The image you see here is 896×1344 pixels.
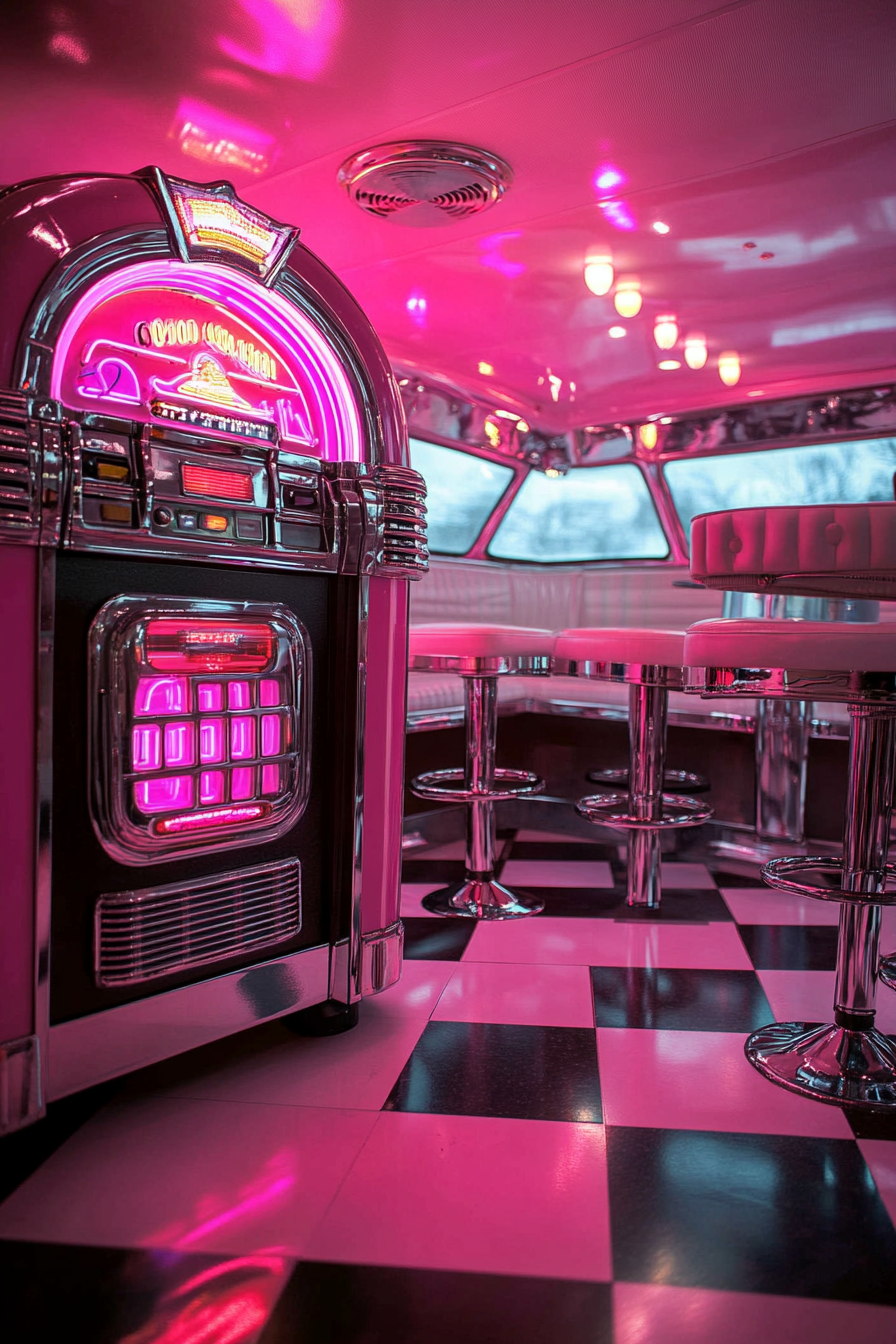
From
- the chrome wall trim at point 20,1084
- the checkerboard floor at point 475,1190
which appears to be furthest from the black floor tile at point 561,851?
the chrome wall trim at point 20,1084

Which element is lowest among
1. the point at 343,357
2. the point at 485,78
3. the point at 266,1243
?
the point at 266,1243

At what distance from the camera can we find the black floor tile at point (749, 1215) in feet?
3.73

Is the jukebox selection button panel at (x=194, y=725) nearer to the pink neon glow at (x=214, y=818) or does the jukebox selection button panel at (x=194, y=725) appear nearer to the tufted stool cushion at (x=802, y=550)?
the pink neon glow at (x=214, y=818)

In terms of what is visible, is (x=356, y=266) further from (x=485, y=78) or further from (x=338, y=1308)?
(x=338, y=1308)

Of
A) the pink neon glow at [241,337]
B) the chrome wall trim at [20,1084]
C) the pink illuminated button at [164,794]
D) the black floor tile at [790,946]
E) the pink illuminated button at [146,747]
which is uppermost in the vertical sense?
the pink neon glow at [241,337]

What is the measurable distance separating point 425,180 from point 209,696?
5.07 ft

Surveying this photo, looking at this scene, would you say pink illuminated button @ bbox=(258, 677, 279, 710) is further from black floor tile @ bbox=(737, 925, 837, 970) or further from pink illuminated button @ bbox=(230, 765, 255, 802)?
black floor tile @ bbox=(737, 925, 837, 970)

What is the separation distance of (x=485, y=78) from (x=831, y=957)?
7.15ft

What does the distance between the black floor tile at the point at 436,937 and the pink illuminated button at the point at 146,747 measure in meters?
1.04

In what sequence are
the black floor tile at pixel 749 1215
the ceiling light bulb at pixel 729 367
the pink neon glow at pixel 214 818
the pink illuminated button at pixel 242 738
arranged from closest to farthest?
the black floor tile at pixel 749 1215 → the pink neon glow at pixel 214 818 → the pink illuminated button at pixel 242 738 → the ceiling light bulb at pixel 729 367

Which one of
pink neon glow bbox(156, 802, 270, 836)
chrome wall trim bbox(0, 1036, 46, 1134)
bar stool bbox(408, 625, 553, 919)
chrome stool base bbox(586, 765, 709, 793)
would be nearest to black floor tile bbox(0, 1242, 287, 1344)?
chrome wall trim bbox(0, 1036, 46, 1134)

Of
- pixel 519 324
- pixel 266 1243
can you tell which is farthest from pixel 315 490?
pixel 519 324

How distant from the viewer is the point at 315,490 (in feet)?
5.57

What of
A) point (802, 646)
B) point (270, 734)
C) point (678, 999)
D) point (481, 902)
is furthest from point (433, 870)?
point (802, 646)
